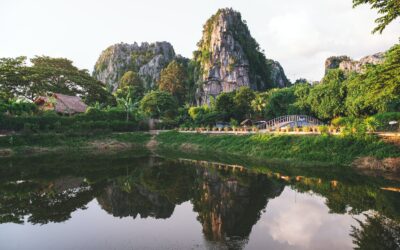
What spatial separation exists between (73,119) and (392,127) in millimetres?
42470

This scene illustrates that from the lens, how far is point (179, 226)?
45.0ft

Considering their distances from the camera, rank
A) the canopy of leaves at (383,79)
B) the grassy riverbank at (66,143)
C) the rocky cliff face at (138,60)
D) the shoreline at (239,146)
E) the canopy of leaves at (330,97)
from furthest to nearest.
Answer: the rocky cliff face at (138,60)
the canopy of leaves at (330,97)
the grassy riverbank at (66,143)
the shoreline at (239,146)
the canopy of leaves at (383,79)

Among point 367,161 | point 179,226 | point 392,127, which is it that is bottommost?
point 179,226

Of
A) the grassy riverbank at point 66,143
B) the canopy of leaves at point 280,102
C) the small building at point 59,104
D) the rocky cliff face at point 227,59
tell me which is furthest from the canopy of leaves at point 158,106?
the rocky cliff face at point 227,59

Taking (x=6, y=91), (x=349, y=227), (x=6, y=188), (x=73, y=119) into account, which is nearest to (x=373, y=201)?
(x=349, y=227)

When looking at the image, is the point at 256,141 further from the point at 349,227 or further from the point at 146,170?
the point at 349,227

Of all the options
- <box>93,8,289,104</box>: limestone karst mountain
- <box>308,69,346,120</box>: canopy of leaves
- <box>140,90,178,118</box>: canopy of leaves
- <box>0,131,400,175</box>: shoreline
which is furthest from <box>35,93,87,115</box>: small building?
<box>93,8,289,104</box>: limestone karst mountain

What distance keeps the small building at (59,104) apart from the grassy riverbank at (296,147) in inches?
832

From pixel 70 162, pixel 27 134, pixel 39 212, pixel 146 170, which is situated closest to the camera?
pixel 39 212

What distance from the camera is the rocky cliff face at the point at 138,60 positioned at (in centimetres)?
13275

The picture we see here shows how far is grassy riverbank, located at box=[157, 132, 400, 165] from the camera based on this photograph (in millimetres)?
26938

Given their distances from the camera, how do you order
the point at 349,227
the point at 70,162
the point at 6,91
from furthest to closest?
the point at 6,91 < the point at 70,162 < the point at 349,227

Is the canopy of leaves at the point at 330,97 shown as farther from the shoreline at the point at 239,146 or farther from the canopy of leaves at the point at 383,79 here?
the canopy of leaves at the point at 383,79

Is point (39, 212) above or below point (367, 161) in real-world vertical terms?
below
